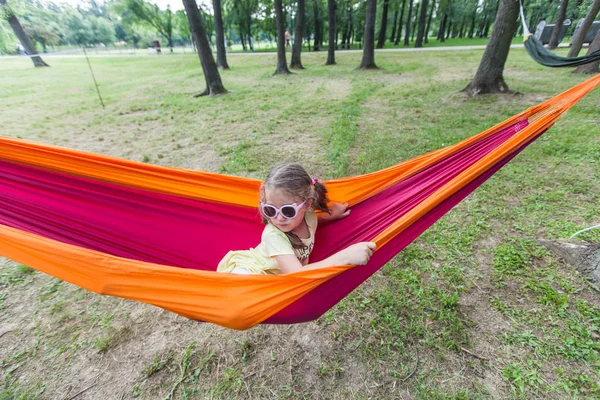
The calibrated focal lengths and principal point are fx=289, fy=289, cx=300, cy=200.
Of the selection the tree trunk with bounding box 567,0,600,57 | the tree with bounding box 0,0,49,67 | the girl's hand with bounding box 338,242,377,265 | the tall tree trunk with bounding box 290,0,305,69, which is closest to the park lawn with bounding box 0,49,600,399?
the girl's hand with bounding box 338,242,377,265

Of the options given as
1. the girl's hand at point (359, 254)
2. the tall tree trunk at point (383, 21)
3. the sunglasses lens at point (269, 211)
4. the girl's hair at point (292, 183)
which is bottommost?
the girl's hand at point (359, 254)

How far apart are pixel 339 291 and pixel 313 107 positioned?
5002 millimetres

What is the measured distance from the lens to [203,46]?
6449mm

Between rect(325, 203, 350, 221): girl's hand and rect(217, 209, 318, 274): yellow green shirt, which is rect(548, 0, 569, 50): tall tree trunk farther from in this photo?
rect(217, 209, 318, 274): yellow green shirt

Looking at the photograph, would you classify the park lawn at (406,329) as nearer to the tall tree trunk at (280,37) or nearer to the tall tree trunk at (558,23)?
the tall tree trunk at (280,37)

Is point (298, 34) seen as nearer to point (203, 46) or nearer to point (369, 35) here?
point (369, 35)

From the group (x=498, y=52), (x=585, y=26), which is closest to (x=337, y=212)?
(x=498, y=52)

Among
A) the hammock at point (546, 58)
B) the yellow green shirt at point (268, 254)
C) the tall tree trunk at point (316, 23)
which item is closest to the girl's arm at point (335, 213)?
the yellow green shirt at point (268, 254)

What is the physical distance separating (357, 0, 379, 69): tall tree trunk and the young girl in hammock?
940cm

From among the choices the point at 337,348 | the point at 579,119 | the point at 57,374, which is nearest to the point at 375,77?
the point at 579,119

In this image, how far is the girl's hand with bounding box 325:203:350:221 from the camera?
1582 mm

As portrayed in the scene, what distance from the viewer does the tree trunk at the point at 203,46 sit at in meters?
6.13

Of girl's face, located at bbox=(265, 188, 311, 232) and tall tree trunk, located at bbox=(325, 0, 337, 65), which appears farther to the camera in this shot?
tall tree trunk, located at bbox=(325, 0, 337, 65)

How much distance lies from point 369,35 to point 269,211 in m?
9.76
